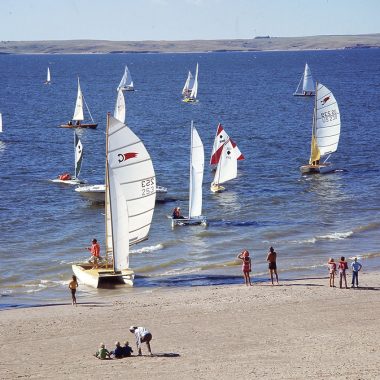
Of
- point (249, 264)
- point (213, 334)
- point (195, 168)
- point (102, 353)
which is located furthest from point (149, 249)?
point (102, 353)

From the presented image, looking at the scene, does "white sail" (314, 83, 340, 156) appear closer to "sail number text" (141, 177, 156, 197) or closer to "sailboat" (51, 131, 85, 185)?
"sailboat" (51, 131, 85, 185)

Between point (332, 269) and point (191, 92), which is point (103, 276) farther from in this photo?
point (191, 92)

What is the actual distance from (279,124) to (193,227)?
48589 millimetres

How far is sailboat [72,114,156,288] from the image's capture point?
32.2 m

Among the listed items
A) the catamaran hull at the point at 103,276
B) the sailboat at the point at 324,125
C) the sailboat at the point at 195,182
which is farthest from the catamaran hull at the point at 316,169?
the catamaran hull at the point at 103,276

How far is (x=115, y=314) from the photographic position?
2944 cm

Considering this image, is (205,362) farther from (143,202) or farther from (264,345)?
(143,202)

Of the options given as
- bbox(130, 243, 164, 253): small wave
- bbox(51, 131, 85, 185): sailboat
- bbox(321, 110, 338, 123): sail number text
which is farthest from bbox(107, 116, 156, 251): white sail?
bbox(321, 110, 338, 123): sail number text

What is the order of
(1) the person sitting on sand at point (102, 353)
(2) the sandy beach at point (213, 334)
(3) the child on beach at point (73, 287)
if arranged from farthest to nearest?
(3) the child on beach at point (73, 287) < (1) the person sitting on sand at point (102, 353) < (2) the sandy beach at point (213, 334)

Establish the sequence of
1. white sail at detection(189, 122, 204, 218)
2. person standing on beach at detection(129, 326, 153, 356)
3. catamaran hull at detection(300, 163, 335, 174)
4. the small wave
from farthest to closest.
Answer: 1. catamaran hull at detection(300, 163, 335, 174)
2. white sail at detection(189, 122, 204, 218)
3. the small wave
4. person standing on beach at detection(129, 326, 153, 356)

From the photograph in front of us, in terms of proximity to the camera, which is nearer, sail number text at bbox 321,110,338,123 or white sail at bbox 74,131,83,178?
white sail at bbox 74,131,83,178

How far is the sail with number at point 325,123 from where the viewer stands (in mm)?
61494

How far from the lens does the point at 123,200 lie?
32812 mm

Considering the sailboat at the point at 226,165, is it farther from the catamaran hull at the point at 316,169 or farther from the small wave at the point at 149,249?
the small wave at the point at 149,249
